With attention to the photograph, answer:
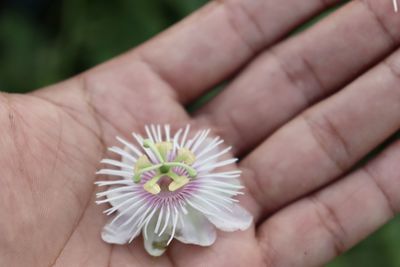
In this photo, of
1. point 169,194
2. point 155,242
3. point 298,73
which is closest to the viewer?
point 155,242

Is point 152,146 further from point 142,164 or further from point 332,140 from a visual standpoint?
point 332,140

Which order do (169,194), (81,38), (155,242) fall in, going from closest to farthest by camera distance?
(155,242), (169,194), (81,38)

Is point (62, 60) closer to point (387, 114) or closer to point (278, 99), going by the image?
point (278, 99)

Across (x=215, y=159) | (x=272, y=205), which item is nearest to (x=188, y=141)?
(x=215, y=159)

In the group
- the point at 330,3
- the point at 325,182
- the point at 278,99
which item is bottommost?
the point at 325,182

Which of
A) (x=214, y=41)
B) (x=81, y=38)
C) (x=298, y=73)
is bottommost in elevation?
(x=298, y=73)

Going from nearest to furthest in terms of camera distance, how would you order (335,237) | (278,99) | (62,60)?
(335,237), (278,99), (62,60)

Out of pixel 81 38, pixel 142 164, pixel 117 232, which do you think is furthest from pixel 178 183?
pixel 81 38
